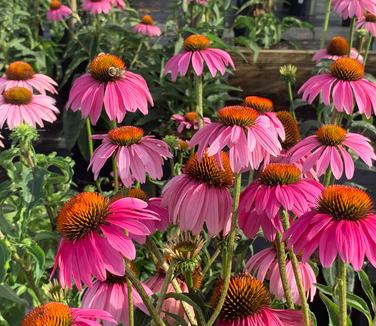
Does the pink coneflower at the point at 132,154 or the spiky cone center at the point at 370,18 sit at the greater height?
the pink coneflower at the point at 132,154

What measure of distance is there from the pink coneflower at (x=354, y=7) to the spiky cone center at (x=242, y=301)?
4.24ft

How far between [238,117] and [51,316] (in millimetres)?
326

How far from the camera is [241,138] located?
703 millimetres

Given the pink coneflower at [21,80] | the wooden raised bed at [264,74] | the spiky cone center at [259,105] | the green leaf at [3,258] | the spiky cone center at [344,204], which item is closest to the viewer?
the spiky cone center at [344,204]

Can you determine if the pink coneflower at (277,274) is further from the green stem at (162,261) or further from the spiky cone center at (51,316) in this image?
the spiky cone center at (51,316)

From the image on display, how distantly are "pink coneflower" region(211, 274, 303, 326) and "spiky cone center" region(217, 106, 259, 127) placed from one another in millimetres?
193

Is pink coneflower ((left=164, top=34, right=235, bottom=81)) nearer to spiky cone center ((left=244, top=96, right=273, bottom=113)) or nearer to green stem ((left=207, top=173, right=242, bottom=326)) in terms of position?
spiky cone center ((left=244, top=96, right=273, bottom=113))

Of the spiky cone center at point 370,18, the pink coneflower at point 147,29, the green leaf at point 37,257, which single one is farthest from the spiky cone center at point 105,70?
the pink coneflower at point 147,29

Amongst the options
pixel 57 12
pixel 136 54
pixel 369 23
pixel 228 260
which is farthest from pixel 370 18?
pixel 228 260

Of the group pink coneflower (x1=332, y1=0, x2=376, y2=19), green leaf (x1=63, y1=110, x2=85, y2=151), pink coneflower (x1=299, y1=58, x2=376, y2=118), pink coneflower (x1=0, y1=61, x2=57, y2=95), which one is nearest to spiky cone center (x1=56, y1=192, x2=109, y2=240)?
pink coneflower (x1=299, y1=58, x2=376, y2=118)

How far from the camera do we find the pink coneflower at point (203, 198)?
2.35 feet

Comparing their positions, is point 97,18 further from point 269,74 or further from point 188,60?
point 188,60

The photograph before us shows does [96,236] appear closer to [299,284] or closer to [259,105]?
[299,284]

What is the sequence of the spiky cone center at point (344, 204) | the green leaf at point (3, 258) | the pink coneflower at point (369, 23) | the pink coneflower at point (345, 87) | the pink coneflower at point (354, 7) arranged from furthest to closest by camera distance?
the pink coneflower at point (369, 23), the pink coneflower at point (354, 7), the pink coneflower at point (345, 87), the green leaf at point (3, 258), the spiky cone center at point (344, 204)
